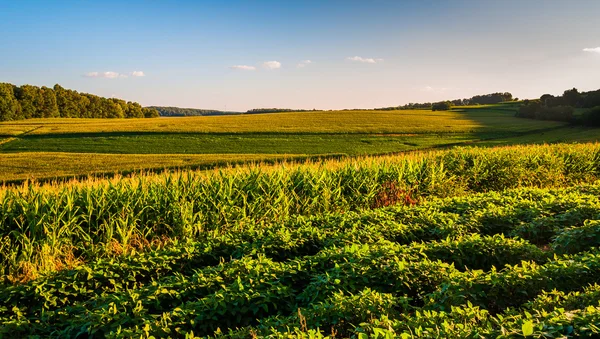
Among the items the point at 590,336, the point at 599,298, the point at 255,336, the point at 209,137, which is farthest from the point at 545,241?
the point at 209,137

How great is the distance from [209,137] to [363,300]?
38.8 metres

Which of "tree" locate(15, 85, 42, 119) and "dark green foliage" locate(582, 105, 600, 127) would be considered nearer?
"dark green foliage" locate(582, 105, 600, 127)

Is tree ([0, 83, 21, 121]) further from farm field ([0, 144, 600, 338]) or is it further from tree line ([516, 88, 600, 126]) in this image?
tree line ([516, 88, 600, 126])

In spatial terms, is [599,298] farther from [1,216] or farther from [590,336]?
[1,216]

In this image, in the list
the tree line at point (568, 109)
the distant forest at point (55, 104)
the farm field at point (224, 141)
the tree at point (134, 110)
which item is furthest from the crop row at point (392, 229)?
the tree at point (134, 110)

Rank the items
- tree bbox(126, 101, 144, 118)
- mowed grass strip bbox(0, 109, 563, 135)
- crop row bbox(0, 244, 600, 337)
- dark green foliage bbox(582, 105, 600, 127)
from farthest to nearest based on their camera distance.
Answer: tree bbox(126, 101, 144, 118) → dark green foliage bbox(582, 105, 600, 127) → mowed grass strip bbox(0, 109, 563, 135) → crop row bbox(0, 244, 600, 337)

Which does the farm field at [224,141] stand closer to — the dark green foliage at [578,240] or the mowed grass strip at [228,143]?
the mowed grass strip at [228,143]

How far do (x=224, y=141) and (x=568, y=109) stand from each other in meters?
52.3

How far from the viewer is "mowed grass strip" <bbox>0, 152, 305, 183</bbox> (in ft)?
79.5

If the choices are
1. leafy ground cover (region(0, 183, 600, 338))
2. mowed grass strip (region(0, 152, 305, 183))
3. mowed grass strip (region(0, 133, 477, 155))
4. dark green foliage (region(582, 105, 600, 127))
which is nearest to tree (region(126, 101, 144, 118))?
mowed grass strip (region(0, 133, 477, 155))

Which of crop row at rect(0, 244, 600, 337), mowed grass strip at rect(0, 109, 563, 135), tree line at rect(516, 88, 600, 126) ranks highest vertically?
tree line at rect(516, 88, 600, 126)

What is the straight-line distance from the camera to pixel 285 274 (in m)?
5.72

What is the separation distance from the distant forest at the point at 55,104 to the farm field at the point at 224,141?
104 ft

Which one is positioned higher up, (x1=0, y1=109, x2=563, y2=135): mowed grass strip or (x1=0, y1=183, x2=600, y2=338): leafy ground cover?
(x1=0, y1=109, x2=563, y2=135): mowed grass strip
